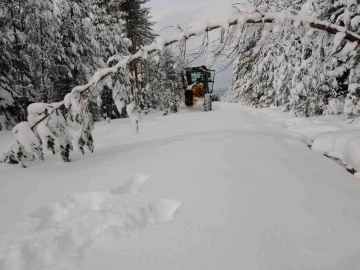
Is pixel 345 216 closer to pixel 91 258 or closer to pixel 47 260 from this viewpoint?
pixel 91 258

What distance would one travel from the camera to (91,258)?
6.41ft

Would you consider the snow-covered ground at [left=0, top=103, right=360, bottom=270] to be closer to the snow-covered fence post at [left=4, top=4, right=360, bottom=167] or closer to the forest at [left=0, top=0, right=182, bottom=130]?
the snow-covered fence post at [left=4, top=4, right=360, bottom=167]

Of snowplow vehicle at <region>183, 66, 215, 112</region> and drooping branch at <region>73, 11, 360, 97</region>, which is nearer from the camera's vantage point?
drooping branch at <region>73, 11, 360, 97</region>

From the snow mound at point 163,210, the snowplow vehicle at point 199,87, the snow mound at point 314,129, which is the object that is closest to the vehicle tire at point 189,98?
the snowplow vehicle at point 199,87

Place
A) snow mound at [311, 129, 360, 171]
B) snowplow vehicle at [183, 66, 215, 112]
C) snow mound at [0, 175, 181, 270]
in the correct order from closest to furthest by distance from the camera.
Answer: snow mound at [0, 175, 181, 270] < snow mound at [311, 129, 360, 171] < snowplow vehicle at [183, 66, 215, 112]

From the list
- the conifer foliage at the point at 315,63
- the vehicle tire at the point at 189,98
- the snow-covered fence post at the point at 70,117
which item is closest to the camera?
the snow-covered fence post at the point at 70,117

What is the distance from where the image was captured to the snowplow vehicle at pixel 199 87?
591 inches

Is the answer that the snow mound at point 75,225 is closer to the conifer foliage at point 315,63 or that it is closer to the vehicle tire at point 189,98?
the conifer foliage at point 315,63

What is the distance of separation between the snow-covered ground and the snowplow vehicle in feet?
36.1

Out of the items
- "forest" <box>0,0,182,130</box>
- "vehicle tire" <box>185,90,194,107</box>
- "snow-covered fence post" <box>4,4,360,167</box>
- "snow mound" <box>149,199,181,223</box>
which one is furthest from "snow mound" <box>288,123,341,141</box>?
"vehicle tire" <box>185,90,194,107</box>

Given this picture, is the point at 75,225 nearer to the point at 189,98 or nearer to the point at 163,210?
the point at 163,210

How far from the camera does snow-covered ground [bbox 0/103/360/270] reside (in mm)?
1970

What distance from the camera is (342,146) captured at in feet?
17.5

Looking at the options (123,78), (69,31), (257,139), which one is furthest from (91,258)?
(69,31)
